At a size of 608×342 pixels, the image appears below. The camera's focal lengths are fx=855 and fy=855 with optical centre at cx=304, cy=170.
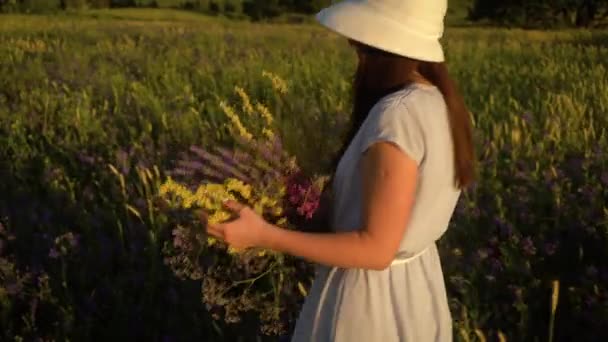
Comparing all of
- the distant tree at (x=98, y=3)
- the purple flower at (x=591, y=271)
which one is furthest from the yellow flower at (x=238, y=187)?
the distant tree at (x=98, y=3)

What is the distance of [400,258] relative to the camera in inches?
73.3

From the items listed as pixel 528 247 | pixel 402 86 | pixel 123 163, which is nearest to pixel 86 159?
pixel 123 163

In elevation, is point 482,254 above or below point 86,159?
above

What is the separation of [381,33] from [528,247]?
1.61 metres

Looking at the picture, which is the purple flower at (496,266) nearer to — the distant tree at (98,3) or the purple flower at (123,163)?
the purple flower at (123,163)

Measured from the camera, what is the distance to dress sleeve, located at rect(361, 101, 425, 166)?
162 cm

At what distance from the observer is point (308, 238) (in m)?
1.70

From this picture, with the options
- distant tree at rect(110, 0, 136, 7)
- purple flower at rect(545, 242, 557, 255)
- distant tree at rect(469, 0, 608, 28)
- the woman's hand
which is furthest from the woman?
distant tree at rect(110, 0, 136, 7)

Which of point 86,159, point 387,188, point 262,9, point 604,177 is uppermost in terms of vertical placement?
point 387,188

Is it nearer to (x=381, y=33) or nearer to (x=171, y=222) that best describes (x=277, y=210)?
(x=381, y=33)

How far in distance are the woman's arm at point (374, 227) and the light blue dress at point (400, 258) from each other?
3 cm

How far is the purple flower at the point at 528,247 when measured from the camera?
120 inches

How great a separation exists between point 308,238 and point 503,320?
59.6 inches

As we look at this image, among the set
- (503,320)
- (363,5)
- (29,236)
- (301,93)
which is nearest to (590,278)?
(503,320)
